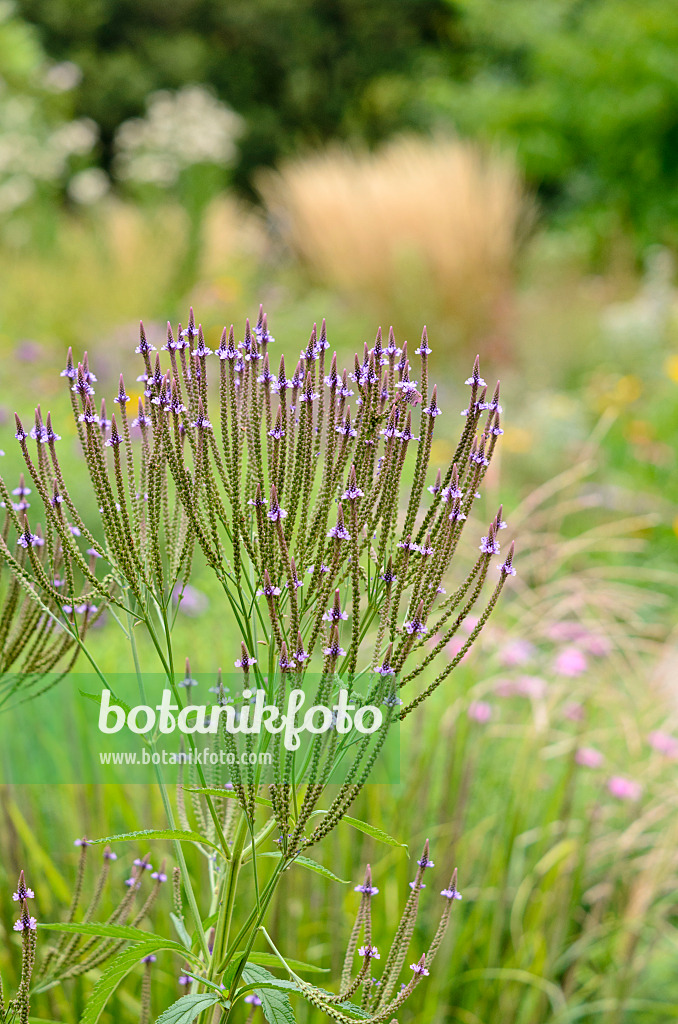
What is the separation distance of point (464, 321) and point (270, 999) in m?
9.63

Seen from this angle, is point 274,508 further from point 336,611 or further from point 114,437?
point 114,437

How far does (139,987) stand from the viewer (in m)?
2.24

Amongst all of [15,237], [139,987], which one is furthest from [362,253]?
A: [139,987]

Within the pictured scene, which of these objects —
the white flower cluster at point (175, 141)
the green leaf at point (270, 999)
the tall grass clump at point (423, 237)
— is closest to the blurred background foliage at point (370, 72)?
the tall grass clump at point (423, 237)

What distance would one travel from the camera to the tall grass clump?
10234 mm

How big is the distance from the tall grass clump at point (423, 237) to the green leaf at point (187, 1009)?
9.26 m

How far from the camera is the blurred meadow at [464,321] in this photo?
8.31 ft

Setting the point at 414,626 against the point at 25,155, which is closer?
the point at 414,626

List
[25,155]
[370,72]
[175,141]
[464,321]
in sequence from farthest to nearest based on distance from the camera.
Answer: [370,72] → [175,141] → [25,155] → [464,321]

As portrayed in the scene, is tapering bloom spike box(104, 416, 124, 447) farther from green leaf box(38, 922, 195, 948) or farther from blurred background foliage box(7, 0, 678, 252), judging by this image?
blurred background foliage box(7, 0, 678, 252)

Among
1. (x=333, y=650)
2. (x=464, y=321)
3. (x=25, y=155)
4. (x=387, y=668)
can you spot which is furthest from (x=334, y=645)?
(x=25, y=155)

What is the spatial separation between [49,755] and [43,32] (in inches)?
919

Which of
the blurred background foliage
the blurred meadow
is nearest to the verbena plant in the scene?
the blurred meadow

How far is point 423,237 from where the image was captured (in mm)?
10602
